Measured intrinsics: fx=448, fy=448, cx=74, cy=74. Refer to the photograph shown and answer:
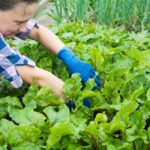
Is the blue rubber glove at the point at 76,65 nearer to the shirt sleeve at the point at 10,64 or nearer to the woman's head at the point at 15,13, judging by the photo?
the shirt sleeve at the point at 10,64

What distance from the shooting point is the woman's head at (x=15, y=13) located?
1637 millimetres

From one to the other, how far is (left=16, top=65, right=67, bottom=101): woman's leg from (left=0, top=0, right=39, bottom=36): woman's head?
17 centimetres

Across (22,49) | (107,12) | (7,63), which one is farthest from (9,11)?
(107,12)

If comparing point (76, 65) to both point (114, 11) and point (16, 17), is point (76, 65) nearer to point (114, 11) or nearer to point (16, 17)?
point (16, 17)

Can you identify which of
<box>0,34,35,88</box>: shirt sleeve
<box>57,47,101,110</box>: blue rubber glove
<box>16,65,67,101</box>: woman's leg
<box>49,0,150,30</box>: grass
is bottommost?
<box>49,0,150,30</box>: grass

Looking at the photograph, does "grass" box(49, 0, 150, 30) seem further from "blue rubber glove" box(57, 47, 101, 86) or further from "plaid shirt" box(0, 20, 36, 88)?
"plaid shirt" box(0, 20, 36, 88)

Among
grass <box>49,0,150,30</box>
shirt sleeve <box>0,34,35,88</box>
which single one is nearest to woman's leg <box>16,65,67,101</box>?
shirt sleeve <box>0,34,35,88</box>

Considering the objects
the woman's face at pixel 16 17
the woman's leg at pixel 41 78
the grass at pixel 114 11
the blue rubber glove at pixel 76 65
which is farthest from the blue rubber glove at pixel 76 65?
the grass at pixel 114 11

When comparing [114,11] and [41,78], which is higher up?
[41,78]

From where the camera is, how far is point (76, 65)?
6.32ft

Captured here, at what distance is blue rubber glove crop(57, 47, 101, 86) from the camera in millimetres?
1860

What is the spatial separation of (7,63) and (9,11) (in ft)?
0.73

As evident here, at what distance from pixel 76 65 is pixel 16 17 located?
377 mm

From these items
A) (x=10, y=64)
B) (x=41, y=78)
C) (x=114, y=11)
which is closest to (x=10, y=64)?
(x=10, y=64)
